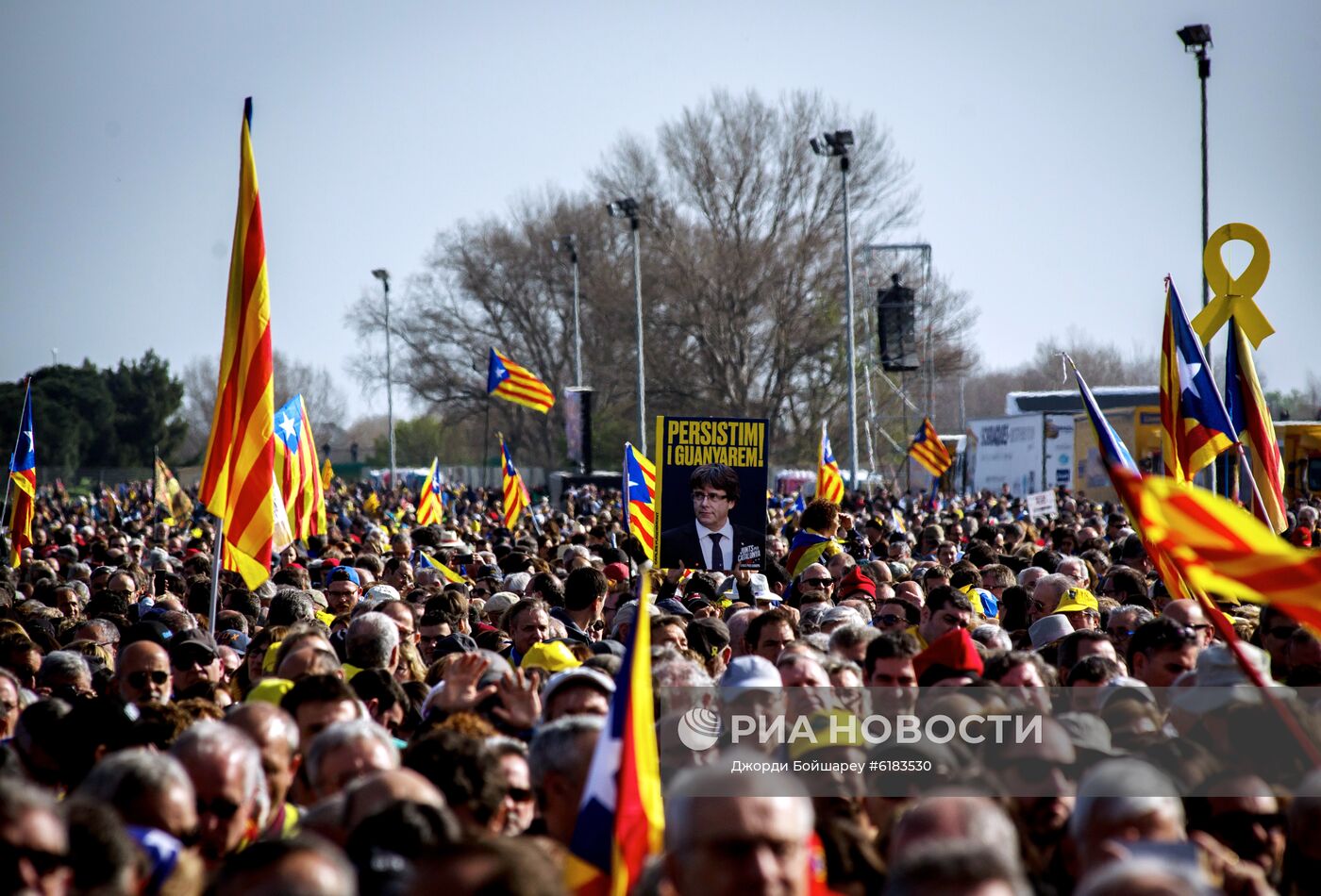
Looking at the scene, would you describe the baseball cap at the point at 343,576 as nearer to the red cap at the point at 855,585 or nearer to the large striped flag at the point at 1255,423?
the red cap at the point at 855,585

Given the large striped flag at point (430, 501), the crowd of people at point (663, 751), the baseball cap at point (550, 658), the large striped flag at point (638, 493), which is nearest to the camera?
the crowd of people at point (663, 751)

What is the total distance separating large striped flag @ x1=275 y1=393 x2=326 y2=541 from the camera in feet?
56.6

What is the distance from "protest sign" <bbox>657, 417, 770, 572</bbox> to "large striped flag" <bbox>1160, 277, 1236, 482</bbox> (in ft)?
9.14

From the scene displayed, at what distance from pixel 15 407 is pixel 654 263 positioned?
32.8 metres

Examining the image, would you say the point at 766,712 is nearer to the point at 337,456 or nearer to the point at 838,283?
the point at 838,283

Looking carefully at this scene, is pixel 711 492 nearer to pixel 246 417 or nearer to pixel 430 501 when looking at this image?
pixel 246 417

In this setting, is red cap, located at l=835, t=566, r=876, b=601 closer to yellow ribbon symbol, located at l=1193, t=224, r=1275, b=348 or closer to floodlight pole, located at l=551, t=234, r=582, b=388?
yellow ribbon symbol, located at l=1193, t=224, r=1275, b=348

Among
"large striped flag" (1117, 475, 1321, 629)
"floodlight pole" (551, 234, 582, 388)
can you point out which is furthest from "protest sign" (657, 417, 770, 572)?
"floodlight pole" (551, 234, 582, 388)

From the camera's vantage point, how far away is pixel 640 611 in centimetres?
430

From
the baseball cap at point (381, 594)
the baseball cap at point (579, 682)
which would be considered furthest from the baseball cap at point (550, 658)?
the baseball cap at point (381, 594)

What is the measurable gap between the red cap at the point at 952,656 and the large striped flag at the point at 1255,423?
180 inches

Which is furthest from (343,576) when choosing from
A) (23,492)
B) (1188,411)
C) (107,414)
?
(107,414)

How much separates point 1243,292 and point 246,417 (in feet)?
25.6

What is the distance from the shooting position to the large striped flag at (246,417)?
870 centimetres
